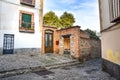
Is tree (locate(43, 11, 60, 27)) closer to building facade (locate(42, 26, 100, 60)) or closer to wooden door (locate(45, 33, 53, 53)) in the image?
building facade (locate(42, 26, 100, 60))

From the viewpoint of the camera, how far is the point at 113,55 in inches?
303

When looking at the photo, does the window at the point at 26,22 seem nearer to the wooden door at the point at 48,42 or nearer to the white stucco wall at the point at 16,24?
the white stucco wall at the point at 16,24

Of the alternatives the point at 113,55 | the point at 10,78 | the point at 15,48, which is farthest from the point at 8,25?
the point at 113,55

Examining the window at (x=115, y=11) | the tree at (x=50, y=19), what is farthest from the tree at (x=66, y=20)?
the window at (x=115, y=11)

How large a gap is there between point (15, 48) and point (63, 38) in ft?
17.8

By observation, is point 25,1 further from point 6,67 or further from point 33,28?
point 6,67

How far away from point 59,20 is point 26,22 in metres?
14.2

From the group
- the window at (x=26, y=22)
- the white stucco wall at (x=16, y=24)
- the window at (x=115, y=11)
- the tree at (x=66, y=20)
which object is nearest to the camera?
the window at (x=115, y=11)

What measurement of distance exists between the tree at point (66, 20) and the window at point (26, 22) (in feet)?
45.0

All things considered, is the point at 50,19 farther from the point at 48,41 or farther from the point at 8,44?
the point at 8,44

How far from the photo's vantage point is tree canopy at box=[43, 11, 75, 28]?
1059 inches

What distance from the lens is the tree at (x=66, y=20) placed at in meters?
28.2

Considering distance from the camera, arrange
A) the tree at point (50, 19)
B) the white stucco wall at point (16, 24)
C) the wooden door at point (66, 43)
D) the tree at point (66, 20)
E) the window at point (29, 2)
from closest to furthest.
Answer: the white stucco wall at point (16, 24) < the window at point (29, 2) < the wooden door at point (66, 43) < the tree at point (50, 19) < the tree at point (66, 20)

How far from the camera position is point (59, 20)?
28219 millimetres
